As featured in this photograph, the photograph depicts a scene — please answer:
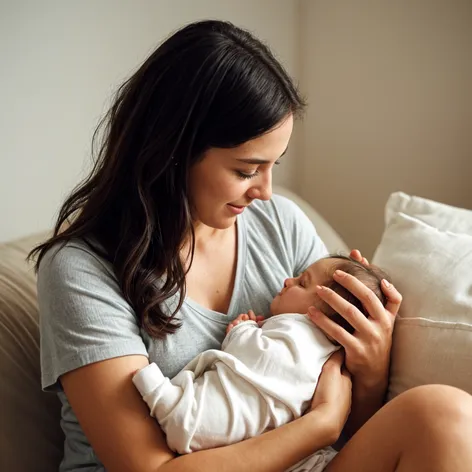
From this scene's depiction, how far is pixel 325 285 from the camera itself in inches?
52.7

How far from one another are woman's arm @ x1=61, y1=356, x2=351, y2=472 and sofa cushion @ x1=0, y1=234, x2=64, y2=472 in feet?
0.85

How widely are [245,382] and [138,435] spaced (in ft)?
0.65

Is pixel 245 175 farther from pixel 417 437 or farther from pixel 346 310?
pixel 417 437

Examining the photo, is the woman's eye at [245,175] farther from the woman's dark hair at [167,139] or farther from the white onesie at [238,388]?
the white onesie at [238,388]

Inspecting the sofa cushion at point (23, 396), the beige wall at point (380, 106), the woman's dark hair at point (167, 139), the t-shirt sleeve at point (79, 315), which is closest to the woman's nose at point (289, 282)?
the woman's dark hair at point (167, 139)

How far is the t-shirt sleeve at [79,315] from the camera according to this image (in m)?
1.15

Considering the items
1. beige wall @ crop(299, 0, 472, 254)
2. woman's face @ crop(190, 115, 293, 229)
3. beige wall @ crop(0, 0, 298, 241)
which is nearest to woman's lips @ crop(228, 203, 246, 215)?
woman's face @ crop(190, 115, 293, 229)

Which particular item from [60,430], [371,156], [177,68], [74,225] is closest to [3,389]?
[60,430]

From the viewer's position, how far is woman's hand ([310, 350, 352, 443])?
1.19 meters

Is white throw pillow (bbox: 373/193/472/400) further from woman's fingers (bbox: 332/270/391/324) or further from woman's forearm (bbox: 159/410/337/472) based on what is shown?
woman's forearm (bbox: 159/410/337/472)

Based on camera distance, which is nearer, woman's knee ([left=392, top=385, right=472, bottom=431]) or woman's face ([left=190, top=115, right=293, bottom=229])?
woman's knee ([left=392, top=385, right=472, bottom=431])

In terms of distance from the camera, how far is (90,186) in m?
1.33

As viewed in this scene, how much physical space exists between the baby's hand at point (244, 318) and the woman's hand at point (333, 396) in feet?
0.55

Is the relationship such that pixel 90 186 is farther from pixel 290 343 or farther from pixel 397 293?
pixel 397 293
